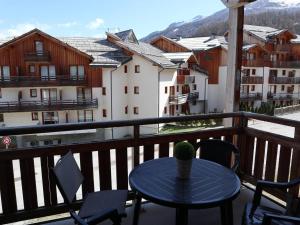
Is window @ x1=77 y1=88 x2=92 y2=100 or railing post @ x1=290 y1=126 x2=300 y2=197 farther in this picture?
window @ x1=77 y1=88 x2=92 y2=100

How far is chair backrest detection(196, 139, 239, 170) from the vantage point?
2422 mm

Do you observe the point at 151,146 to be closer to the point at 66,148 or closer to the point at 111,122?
the point at 111,122

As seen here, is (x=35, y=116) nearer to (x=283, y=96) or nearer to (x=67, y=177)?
(x=67, y=177)

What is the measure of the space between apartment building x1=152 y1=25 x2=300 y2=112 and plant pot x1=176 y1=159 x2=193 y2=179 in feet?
56.0

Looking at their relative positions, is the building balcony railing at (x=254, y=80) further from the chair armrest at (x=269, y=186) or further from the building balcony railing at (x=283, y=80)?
the chair armrest at (x=269, y=186)

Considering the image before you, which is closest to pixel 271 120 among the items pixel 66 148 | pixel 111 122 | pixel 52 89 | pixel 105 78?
pixel 111 122

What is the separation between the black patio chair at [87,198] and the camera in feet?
5.11

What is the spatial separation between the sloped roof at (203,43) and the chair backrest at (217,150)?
58.4 feet

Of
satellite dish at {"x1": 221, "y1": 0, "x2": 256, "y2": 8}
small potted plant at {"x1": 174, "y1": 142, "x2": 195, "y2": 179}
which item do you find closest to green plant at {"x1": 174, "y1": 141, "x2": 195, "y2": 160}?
small potted plant at {"x1": 174, "y1": 142, "x2": 195, "y2": 179}

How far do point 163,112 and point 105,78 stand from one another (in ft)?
13.3

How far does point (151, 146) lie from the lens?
2.58m

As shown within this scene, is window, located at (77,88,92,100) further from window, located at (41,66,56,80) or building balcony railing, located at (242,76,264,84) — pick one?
building balcony railing, located at (242,76,264,84)

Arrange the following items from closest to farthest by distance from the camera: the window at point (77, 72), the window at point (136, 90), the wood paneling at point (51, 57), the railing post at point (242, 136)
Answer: the railing post at point (242, 136) < the wood paneling at point (51, 57) < the window at point (77, 72) < the window at point (136, 90)

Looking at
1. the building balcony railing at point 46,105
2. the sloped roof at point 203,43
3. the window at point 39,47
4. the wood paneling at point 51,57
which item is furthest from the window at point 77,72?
the sloped roof at point 203,43
